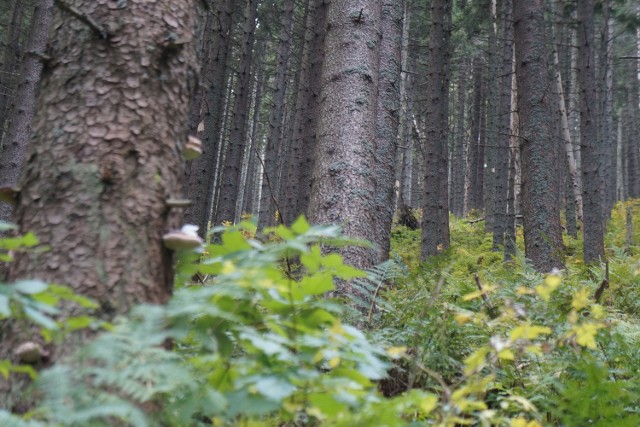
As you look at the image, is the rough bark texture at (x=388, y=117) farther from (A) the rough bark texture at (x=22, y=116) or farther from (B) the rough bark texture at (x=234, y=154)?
(B) the rough bark texture at (x=234, y=154)

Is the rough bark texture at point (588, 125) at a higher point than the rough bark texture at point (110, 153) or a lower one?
higher

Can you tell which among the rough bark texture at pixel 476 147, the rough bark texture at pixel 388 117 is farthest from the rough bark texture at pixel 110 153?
the rough bark texture at pixel 476 147

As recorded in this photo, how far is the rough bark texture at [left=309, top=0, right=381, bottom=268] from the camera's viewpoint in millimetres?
3992

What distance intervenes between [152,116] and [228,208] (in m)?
11.6

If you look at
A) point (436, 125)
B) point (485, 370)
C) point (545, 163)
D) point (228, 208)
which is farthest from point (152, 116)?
point (228, 208)

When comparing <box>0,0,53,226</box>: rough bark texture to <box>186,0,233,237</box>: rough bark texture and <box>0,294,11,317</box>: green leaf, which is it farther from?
<box>0,294,11,317</box>: green leaf

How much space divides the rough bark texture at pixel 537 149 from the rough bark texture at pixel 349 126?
4.01 meters

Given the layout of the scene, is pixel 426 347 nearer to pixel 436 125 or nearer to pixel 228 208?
pixel 436 125

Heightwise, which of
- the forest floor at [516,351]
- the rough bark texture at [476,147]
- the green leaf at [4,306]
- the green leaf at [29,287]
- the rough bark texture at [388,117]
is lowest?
the forest floor at [516,351]

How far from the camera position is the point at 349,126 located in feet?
13.7

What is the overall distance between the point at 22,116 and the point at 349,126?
27.9ft

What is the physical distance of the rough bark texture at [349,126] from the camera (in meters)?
3.99

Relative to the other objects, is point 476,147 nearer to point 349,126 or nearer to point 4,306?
point 349,126

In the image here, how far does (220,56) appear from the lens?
42.0 feet
